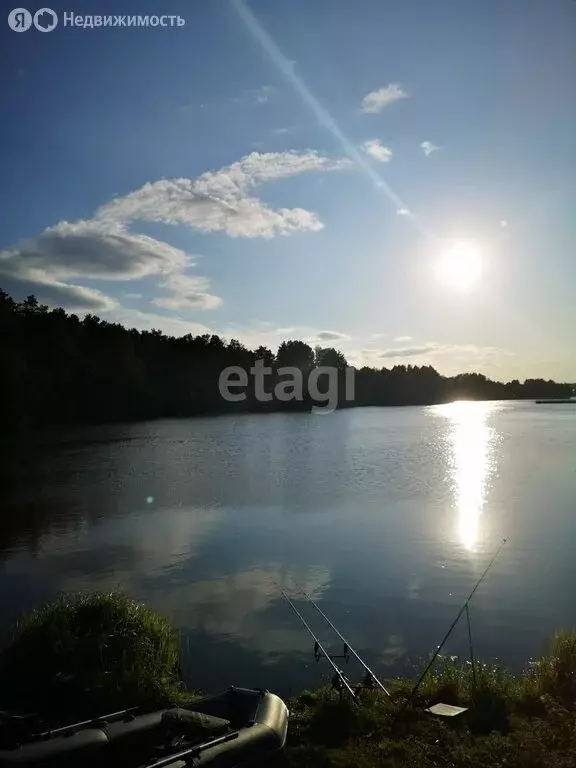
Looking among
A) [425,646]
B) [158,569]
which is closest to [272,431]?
[158,569]

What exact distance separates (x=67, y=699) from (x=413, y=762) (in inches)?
186

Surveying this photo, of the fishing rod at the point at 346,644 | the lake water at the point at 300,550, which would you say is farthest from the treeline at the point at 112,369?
the fishing rod at the point at 346,644

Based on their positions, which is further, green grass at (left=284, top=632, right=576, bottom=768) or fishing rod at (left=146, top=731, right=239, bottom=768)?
green grass at (left=284, top=632, right=576, bottom=768)

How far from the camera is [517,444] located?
184 feet

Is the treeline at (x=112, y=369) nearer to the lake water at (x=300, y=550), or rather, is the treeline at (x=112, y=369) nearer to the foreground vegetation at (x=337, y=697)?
the lake water at (x=300, y=550)

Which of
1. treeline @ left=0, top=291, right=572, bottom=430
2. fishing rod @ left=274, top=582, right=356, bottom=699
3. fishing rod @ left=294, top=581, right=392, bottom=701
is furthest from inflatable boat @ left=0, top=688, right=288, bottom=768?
treeline @ left=0, top=291, right=572, bottom=430

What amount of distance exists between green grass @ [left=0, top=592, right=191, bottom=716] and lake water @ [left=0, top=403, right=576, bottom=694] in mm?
902

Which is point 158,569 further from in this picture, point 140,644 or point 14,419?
point 14,419

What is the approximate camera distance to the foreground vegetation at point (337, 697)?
6.90 meters

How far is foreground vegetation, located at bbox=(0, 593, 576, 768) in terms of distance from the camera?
6898 mm

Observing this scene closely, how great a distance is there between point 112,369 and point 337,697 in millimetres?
89008

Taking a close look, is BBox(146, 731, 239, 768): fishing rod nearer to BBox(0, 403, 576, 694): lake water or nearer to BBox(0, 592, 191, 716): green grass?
BBox(0, 592, 191, 716): green grass

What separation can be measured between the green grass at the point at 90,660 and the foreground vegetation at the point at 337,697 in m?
0.02

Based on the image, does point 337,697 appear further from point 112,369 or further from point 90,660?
point 112,369
